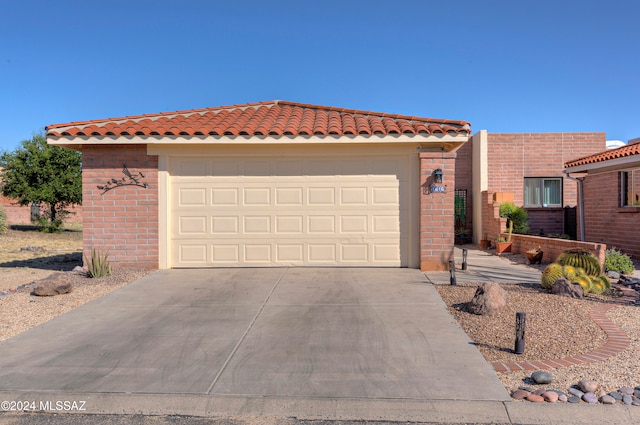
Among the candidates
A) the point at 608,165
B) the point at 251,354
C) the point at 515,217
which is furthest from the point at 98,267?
the point at 515,217

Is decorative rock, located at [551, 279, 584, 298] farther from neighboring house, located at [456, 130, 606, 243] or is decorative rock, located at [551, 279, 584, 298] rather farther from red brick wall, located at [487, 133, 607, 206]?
red brick wall, located at [487, 133, 607, 206]

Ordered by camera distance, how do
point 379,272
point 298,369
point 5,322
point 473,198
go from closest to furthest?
point 298,369
point 5,322
point 379,272
point 473,198

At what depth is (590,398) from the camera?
12.8 ft

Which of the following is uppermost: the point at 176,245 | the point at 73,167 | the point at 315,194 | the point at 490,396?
the point at 73,167

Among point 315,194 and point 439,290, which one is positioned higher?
point 315,194

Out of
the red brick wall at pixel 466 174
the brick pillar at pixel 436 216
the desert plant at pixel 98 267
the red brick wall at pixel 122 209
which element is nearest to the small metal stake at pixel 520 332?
the brick pillar at pixel 436 216

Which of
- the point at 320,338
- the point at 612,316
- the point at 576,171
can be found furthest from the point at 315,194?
the point at 576,171

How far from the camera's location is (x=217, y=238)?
10.1 meters

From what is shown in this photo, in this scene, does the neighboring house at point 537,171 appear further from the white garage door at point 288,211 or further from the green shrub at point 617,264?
the white garage door at point 288,211

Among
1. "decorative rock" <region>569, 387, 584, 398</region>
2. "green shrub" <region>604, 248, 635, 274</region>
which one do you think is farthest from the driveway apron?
"green shrub" <region>604, 248, 635, 274</region>

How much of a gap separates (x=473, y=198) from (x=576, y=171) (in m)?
4.54

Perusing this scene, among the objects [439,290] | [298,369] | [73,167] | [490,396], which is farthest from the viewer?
[73,167]

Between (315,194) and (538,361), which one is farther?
(315,194)

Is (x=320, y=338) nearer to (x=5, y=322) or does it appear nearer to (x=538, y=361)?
(x=538, y=361)
